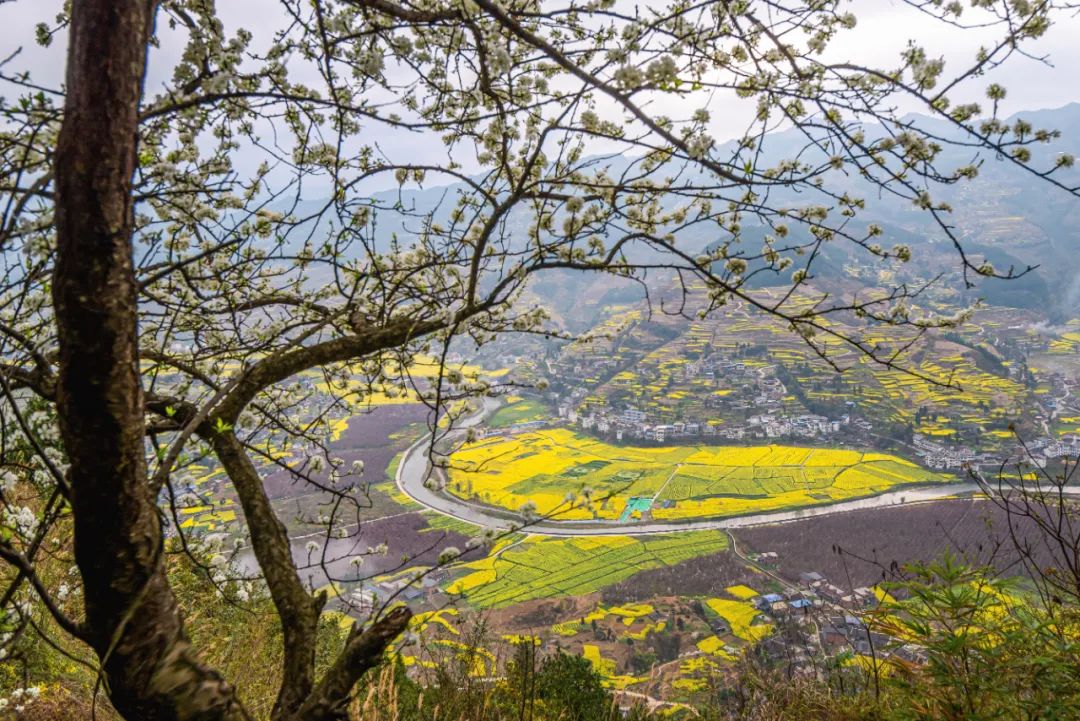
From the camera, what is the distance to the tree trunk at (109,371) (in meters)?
1.04

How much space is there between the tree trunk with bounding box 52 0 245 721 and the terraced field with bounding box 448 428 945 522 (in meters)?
23.3

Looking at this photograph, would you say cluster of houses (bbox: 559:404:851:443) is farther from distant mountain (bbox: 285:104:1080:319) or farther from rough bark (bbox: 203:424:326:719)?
rough bark (bbox: 203:424:326:719)

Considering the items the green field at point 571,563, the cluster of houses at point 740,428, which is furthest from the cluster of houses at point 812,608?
the cluster of houses at point 740,428

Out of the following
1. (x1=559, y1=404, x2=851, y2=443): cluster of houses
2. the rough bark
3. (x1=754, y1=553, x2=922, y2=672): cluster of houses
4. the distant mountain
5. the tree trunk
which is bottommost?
(x1=754, y1=553, x2=922, y2=672): cluster of houses

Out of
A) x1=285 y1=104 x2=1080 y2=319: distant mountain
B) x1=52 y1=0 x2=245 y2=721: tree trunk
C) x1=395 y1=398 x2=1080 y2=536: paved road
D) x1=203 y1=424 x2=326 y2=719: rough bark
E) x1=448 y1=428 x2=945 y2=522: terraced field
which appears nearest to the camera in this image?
x1=52 y1=0 x2=245 y2=721: tree trunk

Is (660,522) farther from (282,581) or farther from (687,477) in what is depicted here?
(282,581)

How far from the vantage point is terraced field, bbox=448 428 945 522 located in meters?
27.0

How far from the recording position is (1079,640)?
2.58 m

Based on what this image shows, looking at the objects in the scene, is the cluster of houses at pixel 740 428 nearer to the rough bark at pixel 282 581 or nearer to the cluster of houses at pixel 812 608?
the cluster of houses at pixel 812 608

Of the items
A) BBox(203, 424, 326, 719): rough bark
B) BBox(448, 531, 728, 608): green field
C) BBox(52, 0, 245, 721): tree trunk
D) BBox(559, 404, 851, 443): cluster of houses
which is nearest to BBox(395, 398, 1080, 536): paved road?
BBox(448, 531, 728, 608): green field

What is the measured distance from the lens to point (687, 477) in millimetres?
30750

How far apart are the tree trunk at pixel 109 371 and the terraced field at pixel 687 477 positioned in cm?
2326

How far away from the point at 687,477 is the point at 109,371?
31.7m

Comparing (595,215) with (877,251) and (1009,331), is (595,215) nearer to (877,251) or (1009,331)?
(877,251)
